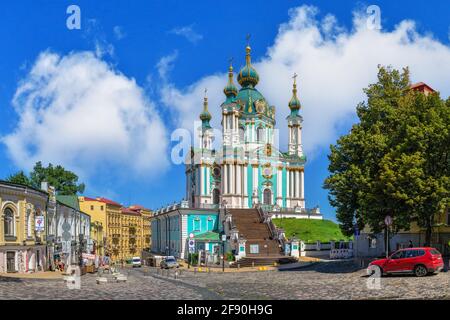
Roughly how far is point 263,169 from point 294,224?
501 inches

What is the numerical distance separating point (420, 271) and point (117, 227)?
98.4 metres

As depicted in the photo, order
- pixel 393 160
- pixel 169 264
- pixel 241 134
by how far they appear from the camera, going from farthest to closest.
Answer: pixel 241 134, pixel 169 264, pixel 393 160

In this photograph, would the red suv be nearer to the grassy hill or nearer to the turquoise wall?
the grassy hill

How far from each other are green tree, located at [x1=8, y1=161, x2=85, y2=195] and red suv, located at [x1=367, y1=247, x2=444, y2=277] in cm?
6480

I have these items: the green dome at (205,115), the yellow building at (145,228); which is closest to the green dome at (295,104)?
the green dome at (205,115)

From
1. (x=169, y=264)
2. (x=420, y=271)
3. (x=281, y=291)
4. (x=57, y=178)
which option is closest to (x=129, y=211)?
(x=57, y=178)

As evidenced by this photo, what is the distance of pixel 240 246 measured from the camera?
2029 inches

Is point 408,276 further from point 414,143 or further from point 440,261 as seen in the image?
point 414,143

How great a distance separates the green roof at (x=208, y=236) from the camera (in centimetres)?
5822

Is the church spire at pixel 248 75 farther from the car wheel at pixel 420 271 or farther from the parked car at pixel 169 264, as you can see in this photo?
the car wheel at pixel 420 271

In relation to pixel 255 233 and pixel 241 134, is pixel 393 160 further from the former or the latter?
pixel 241 134

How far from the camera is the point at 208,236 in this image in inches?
2360

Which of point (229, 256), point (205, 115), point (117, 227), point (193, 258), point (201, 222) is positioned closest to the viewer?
point (229, 256)
